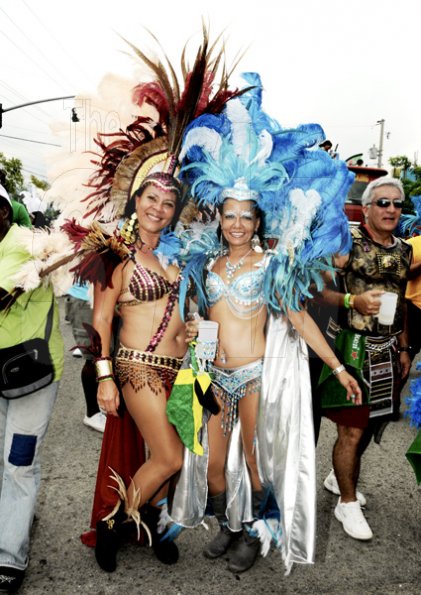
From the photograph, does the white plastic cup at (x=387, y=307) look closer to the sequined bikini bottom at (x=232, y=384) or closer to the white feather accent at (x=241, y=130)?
the sequined bikini bottom at (x=232, y=384)

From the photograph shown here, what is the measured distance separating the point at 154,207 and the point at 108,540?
5.39 feet

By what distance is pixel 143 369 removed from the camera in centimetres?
231

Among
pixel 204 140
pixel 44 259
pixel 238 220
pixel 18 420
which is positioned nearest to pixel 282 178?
pixel 238 220

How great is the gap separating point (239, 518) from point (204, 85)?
2.14 m

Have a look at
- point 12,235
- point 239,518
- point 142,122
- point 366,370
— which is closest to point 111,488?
point 239,518

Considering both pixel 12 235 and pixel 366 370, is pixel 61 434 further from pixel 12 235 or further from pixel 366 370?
pixel 366 370

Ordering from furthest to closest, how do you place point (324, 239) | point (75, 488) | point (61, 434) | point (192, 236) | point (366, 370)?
point (61, 434) → point (75, 488) → point (366, 370) → point (192, 236) → point (324, 239)

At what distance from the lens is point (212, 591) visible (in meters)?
2.31

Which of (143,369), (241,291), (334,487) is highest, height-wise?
(241,291)

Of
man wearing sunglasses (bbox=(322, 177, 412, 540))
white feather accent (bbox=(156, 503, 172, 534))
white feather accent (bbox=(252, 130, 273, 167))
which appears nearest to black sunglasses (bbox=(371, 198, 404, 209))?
man wearing sunglasses (bbox=(322, 177, 412, 540))

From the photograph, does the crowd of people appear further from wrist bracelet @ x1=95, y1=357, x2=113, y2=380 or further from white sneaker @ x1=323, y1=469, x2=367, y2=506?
white sneaker @ x1=323, y1=469, x2=367, y2=506

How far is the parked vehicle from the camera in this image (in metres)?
9.05

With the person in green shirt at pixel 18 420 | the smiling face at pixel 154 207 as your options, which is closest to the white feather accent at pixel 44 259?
the person in green shirt at pixel 18 420

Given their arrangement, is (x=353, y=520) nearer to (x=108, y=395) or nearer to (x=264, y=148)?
(x=108, y=395)
